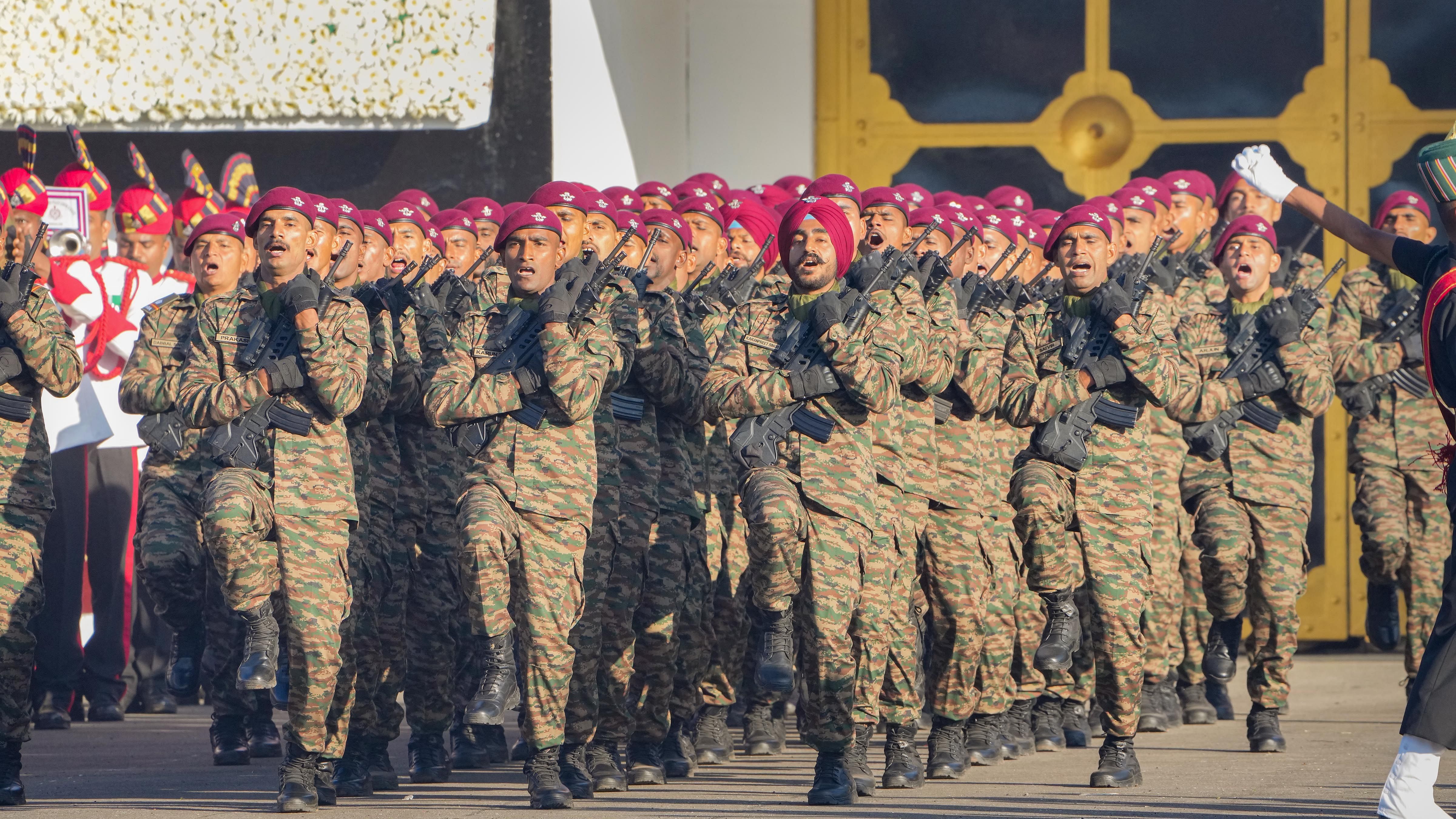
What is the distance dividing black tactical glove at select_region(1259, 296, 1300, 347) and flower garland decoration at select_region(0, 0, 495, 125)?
15.0 ft

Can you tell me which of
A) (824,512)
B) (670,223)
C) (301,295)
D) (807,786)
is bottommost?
(807,786)

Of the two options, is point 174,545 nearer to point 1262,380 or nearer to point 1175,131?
point 1262,380

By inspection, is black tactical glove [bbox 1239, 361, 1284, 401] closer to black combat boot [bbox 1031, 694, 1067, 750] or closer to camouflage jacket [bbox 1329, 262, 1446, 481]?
camouflage jacket [bbox 1329, 262, 1446, 481]

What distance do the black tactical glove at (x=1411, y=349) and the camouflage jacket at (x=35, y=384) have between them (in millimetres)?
6157

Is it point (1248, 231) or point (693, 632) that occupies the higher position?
point (1248, 231)

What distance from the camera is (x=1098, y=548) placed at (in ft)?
27.4

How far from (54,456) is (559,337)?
13.9ft

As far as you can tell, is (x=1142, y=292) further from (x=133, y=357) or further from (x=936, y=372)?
(x=133, y=357)

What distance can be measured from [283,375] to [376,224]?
1.82 meters

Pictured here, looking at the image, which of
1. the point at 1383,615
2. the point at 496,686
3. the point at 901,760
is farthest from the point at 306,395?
the point at 1383,615

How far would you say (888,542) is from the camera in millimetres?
7754

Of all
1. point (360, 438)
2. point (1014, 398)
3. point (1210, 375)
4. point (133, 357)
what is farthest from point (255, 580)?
point (1210, 375)

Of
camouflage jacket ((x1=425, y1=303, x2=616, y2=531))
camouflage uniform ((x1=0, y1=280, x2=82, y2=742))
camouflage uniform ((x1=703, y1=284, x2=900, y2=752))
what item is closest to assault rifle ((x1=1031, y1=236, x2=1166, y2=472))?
camouflage uniform ((x1=703, y1=284, x2=900, y2=752))

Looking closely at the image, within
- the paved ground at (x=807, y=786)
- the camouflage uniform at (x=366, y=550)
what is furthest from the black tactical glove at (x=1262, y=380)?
the camouflage uniform at (x=366, y=550)
